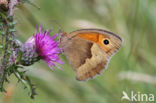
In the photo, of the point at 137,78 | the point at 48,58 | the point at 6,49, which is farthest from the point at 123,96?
the point at 6,49

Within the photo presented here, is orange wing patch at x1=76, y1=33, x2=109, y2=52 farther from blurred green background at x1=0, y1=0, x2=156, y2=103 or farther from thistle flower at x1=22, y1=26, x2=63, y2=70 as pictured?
blurred green background at x1=0, y1=0, x2=156, y2=103

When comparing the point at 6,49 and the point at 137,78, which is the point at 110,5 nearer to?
the point at 137,78

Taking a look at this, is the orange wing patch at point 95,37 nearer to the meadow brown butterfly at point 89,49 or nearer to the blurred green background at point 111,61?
the meadow brown butterfly at point 89,49

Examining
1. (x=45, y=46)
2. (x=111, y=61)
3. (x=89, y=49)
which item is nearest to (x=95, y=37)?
(x=89, y=49)

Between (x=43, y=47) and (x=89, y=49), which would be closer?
(x=43, y=47)

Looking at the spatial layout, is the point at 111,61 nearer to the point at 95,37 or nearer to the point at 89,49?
the point at 89,49

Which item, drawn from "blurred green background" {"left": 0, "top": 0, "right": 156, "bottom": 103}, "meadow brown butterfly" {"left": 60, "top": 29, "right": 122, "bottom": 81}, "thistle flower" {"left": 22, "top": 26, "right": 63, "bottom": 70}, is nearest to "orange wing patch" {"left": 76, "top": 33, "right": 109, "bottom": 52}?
"meadow brown butterfly" {"left": 60, "top": 29, "right": 122, "bottom": 81}

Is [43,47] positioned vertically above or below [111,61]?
above
